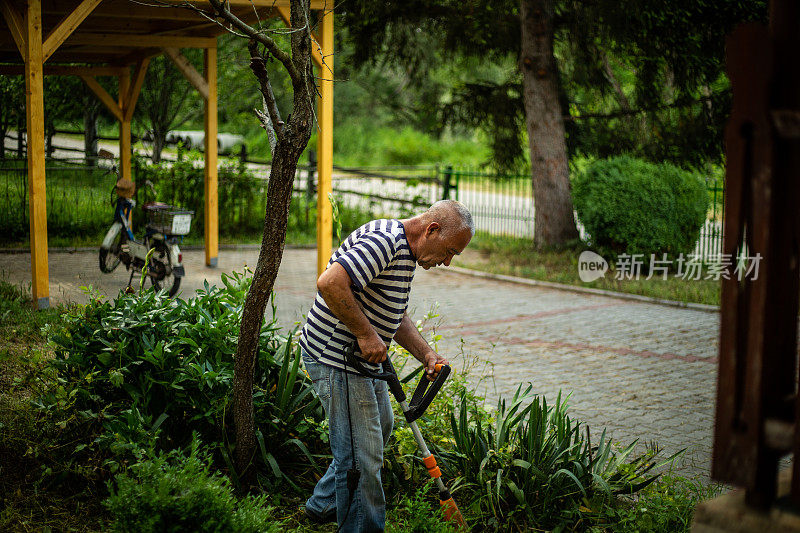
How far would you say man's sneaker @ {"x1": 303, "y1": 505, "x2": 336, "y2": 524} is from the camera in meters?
4.08

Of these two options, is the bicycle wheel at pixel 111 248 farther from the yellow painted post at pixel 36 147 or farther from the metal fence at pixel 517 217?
the metal fence at pixel 517 217

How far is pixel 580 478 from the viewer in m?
4.33

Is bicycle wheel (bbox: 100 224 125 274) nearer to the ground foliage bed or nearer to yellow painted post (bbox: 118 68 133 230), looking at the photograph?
yellow painted post (bbox: 118 68 133 230)

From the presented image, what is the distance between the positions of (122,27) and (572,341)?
7626mm

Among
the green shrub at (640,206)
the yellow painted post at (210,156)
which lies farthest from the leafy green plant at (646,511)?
the green shrub at (640,206)

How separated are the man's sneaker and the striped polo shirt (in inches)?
32.2

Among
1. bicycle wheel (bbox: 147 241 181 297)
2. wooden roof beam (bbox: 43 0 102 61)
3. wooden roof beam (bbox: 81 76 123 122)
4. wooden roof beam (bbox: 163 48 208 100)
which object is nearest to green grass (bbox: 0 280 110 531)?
wooden roof beam (bbox: 43 0 102 61)

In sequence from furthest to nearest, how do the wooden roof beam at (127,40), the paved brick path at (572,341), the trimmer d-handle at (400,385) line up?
the wooden roof beam at (127,40) → the paved brick path at (572,341) → the trimmer d-handle at (400,385)

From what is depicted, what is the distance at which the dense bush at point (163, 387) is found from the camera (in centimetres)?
435

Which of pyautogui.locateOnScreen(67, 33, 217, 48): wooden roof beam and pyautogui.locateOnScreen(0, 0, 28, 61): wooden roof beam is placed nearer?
pyautogui.locateOnScreen(0, 0, 28, 61): wooden roof beam

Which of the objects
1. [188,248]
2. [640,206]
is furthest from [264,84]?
[188,248]

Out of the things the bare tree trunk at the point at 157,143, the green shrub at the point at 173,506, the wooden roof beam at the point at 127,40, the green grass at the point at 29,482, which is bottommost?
the green grass at the point at 29,482

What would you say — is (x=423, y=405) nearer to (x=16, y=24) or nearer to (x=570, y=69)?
(x=16, y=24)

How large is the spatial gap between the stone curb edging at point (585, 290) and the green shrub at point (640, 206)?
5.50 feet
